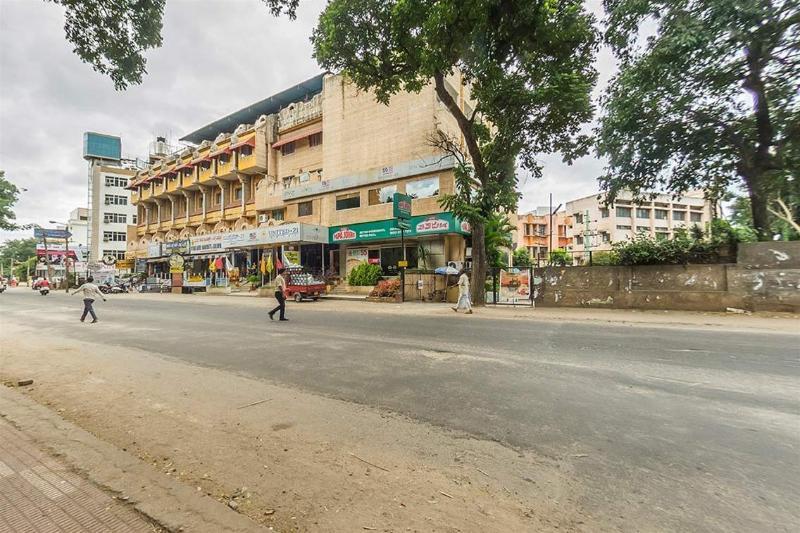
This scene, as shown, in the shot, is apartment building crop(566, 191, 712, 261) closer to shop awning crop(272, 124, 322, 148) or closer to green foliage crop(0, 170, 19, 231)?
shop awning crop(272, 124, 322, 148)

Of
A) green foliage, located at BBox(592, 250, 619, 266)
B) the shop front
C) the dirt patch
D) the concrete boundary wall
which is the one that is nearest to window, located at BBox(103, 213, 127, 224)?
the shop front

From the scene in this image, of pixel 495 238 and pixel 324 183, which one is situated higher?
pixel 324 183

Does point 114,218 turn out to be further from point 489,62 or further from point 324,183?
point 489,62

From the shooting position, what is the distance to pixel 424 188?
25562 mm

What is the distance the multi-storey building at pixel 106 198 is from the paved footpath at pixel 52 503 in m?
74.3

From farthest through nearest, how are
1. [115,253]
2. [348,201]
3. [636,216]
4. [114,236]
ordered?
1. [114,236]
2. [115,253]
3. [636,216]
4. [348,201]

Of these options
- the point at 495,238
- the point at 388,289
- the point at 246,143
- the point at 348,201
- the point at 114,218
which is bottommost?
the point at 388,289

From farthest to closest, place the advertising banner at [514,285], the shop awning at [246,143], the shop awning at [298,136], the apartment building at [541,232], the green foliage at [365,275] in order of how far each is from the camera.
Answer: the apartment building at [541,232]
the shop awning at [246,143]
the shop awning at [298,136]
the green foliage at [365,275]
the advertising banner at [514,285]

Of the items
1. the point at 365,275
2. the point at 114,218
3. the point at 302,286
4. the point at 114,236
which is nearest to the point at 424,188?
the point at 365,275

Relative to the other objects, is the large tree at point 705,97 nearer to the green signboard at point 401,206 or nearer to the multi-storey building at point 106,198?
the green signboard at point 401,206

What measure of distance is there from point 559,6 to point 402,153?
50.5 ft

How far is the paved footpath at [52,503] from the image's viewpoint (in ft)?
7.36

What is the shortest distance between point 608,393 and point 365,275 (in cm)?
2272

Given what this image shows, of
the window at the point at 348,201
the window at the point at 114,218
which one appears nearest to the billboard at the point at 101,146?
the window at the point at 114,218
